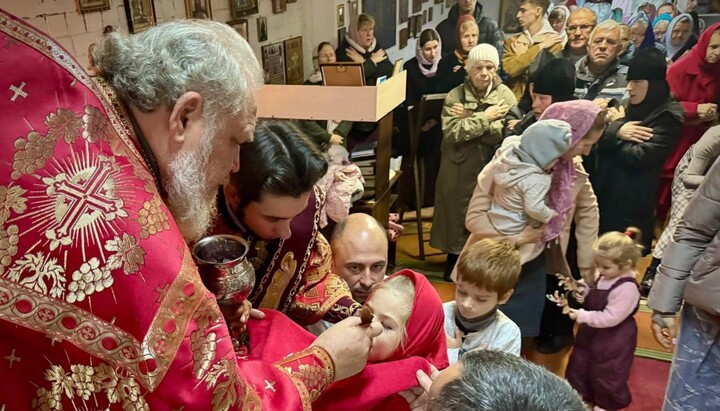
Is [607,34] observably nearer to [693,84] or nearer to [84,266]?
[693,84]

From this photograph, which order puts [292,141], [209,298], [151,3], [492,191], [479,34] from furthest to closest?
1. [479,34]
2. [492,191]
3. [151,3]
4. [292,141]
5. [209,298]

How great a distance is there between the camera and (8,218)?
2.50 feet

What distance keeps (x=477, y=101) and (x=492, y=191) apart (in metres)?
1.19

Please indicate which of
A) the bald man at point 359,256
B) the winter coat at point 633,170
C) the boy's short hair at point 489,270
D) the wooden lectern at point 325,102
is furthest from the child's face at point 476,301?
the winter coat at point 633,170

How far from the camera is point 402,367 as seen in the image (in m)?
1.52

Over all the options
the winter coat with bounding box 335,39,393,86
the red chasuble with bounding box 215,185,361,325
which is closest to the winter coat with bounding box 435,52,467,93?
the winter coat with bounding box 335,39,393,86

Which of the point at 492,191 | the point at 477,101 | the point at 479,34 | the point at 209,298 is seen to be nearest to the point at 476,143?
the point at 477,101

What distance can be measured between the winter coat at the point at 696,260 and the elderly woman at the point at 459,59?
86.4 inches

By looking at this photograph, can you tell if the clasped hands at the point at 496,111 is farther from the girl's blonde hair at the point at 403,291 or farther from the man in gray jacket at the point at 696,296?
the girl's blonde hair at the point at 403,291

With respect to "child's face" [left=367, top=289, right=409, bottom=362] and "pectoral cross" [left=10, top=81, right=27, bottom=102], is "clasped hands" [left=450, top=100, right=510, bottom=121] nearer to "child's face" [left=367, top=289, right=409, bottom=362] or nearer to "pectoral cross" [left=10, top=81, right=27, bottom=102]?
"child's face" [left=367, top=289, right=409, bottom=362]

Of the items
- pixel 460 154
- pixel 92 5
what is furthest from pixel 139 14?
pixel 460 154

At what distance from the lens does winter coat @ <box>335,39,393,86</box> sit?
4.15m

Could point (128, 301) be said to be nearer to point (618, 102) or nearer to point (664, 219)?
point (618, 102)

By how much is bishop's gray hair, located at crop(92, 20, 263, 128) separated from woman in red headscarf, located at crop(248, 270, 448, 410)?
2.32ft
